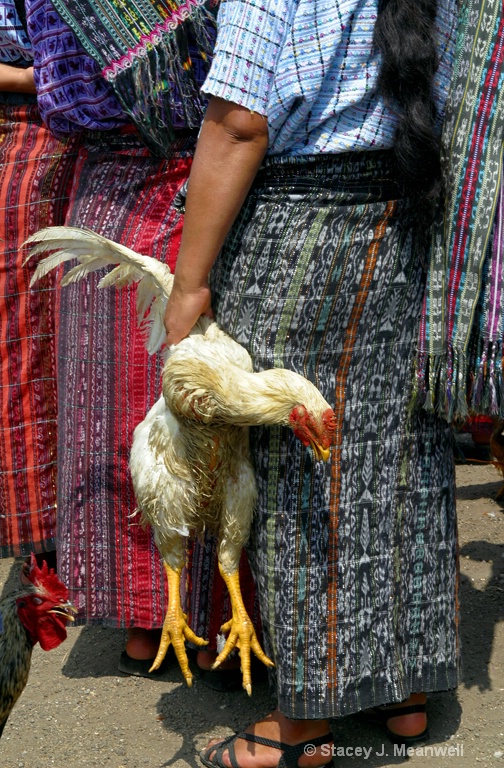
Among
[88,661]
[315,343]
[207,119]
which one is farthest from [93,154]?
[88,661]

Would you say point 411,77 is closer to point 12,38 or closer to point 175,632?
point 175,632

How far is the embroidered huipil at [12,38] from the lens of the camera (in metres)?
3.11

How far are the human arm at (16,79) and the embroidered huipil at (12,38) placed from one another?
4 cm

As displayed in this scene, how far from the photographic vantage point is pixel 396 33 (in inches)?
80.1

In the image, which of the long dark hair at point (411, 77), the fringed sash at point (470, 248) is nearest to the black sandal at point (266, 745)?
the fringed sash at point (470, 248)

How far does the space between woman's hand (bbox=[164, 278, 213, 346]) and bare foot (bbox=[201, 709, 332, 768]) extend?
107 centimetres

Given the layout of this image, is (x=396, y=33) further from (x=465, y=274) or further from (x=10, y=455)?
(x=10, y=455)

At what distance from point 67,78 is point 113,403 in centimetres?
94

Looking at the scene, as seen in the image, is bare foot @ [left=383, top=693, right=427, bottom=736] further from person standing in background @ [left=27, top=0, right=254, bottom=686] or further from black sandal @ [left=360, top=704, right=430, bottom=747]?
person standing in background @ [left=27, top=0, right=254, bottom=686]

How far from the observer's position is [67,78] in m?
2.67

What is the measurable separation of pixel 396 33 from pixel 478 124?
Result: 283 mm

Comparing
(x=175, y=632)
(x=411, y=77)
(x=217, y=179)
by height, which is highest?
(x=411, y=77)

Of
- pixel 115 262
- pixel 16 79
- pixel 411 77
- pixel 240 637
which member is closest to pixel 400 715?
pixel 240 637

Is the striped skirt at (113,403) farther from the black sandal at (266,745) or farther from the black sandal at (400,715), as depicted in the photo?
the black sandal at (400,715)
